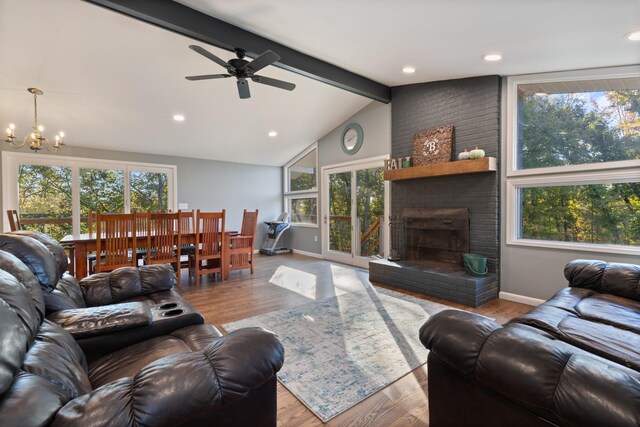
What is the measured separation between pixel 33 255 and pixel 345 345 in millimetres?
2126

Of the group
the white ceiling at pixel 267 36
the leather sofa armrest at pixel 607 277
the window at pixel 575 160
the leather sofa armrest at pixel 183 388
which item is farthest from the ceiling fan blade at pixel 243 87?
the leather sofa armrest at pixel 607 277

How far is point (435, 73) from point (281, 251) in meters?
4.96

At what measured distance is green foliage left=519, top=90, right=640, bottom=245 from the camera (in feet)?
9.73

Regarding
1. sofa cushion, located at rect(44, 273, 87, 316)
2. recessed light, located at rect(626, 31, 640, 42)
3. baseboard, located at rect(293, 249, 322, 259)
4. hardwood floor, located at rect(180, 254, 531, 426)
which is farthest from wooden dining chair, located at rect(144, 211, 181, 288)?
recessed light, located at rect(626, 31, 640, 42)

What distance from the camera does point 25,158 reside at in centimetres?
484

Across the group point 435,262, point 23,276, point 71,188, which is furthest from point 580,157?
point 71,188

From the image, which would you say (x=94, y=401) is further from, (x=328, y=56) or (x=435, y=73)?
(x=435, y=73)

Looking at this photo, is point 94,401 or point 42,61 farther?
point 42,61

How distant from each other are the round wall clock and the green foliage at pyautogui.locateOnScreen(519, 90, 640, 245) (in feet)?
8.64

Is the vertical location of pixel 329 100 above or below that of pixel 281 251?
above

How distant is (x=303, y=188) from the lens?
7.21 m

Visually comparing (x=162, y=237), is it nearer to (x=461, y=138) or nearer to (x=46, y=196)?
(x=46, y=196)

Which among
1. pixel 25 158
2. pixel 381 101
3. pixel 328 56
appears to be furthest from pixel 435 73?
pixel 25 158

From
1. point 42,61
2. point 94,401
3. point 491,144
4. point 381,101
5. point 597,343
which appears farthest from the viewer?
point 381,101
